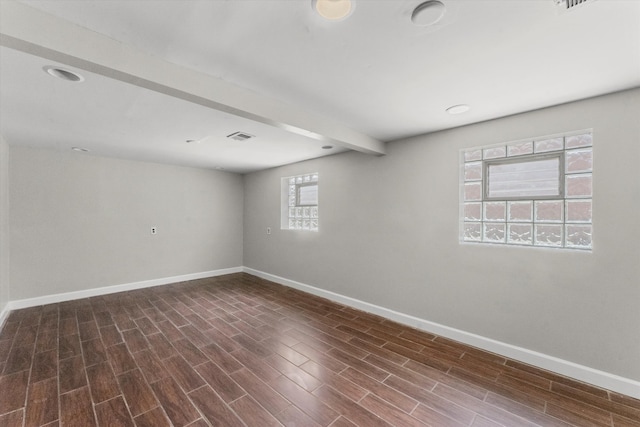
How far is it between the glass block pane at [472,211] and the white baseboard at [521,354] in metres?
1.22

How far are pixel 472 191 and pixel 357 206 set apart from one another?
1478 millimetres

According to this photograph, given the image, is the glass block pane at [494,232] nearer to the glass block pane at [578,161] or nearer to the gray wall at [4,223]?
the glass block pane at [578,161]

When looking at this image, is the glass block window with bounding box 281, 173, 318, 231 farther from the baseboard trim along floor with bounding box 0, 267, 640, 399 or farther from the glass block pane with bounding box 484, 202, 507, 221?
the glass block pane with bounding box 484, 202, 507, 221

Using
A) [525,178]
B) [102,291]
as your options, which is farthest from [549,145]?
[102,291]

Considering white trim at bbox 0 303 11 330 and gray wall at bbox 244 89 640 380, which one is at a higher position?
gray wall at bbox 244 89 640 380

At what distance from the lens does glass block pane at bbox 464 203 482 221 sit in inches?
106

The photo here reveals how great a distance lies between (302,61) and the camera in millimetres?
1618

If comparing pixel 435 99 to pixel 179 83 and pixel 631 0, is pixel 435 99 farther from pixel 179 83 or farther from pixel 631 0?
pixel 179 83

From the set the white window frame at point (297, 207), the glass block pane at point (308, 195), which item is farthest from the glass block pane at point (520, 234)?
the glass block pane at point (308, 195)

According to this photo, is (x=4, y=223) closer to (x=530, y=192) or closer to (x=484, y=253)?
(x=484, y=253)

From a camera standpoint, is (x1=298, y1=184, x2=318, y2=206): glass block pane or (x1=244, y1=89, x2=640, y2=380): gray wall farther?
(x1=298, y1=184, x2=318, y2=206): glass block pane

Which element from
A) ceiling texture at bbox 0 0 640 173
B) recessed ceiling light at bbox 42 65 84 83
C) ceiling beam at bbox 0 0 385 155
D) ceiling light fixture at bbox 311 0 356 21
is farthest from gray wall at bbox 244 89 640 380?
recessed ceiling light at bbox 42 65 84 83

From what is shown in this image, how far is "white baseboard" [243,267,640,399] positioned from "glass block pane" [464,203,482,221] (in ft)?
4.00

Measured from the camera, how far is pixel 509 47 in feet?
4.81
